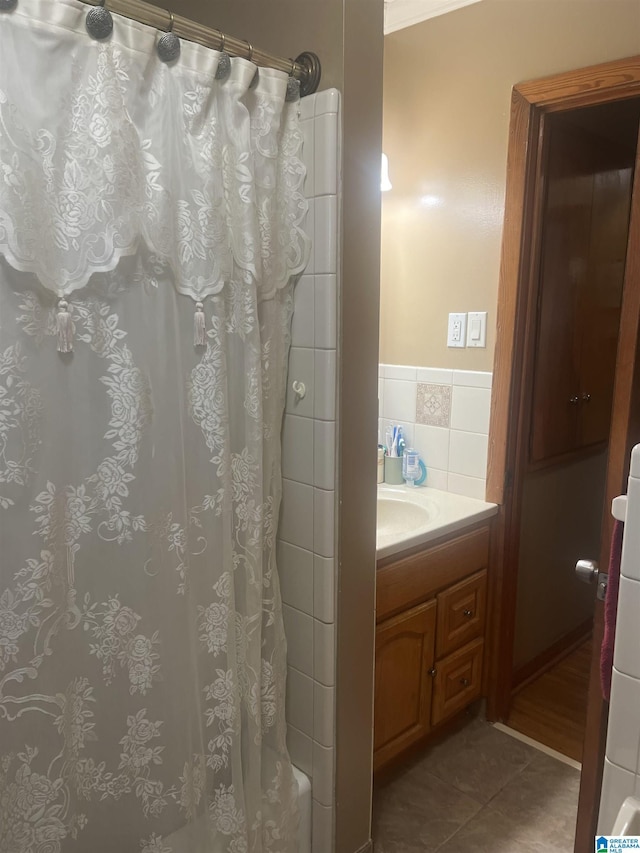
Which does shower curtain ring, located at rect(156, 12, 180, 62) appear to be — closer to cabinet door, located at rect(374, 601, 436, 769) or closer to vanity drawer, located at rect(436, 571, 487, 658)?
cabinet door, located at rect(374, 601, 436, 769)

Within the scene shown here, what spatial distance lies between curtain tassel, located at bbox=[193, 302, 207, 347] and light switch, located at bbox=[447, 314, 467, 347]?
3.98ft

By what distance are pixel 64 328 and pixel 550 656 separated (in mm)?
2384

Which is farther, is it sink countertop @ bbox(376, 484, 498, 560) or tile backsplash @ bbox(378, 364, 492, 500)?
tile backsplash @ bbox(378, 364, 492, 500)

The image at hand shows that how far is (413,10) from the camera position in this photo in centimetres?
213

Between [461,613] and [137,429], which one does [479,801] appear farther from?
[137,429]

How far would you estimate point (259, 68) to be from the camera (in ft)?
4.17

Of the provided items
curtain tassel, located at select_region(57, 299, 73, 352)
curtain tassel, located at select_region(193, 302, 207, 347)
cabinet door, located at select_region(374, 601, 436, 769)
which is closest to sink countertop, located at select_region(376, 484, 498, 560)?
cabinet door, located at select_region(374, 601, 436, 769)

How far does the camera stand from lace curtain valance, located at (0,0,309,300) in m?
0.98

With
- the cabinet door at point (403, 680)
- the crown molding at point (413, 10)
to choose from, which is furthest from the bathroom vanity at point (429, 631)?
the crown molding at point (413, 10)

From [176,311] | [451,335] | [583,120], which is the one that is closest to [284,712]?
[176,311]

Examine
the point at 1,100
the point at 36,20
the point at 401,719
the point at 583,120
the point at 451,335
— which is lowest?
the point at 401,719

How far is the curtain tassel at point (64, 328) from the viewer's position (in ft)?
3.41

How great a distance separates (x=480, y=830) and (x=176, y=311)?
1.66 m

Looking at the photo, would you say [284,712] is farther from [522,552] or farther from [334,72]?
[334,72]
